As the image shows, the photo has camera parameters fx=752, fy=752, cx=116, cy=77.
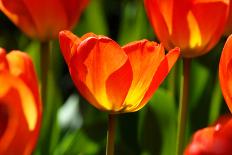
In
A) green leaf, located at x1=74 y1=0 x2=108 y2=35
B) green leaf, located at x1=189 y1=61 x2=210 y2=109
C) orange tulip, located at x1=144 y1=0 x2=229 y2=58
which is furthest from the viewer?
green leaf, located at x1=74 y1=0 x2=108 y2=35

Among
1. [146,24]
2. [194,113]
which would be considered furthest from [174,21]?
[146,24]

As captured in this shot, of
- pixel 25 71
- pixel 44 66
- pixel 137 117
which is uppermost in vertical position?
pixel 25 71

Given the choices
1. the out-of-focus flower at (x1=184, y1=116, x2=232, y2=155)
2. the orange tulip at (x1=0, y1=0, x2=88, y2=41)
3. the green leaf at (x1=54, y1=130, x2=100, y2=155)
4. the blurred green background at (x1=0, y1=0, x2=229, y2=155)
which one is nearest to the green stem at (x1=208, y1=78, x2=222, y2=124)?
the blurred green background at (x1=0, y1=0, x2=229, y2=155)

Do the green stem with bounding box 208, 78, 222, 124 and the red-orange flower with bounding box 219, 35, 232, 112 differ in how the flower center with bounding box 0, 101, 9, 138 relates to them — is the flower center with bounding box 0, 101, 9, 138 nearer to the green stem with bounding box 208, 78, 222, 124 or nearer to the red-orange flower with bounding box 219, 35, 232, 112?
the red-orange flower with bounding box 219, 35, 232, 112

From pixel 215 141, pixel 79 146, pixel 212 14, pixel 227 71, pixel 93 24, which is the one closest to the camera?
pixel 215 141

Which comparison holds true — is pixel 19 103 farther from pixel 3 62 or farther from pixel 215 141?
pixel 215 141

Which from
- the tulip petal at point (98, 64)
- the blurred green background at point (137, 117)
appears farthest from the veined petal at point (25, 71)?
the blurred green background at point (137, 117)

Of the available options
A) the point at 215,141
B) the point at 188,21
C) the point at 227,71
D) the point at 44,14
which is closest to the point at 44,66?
the point at 44,14
